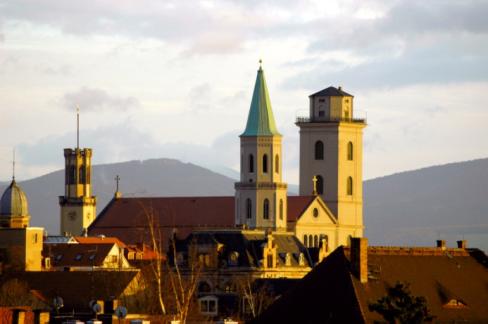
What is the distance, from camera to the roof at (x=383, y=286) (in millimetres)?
90750

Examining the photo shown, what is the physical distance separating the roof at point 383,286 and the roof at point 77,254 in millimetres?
74411

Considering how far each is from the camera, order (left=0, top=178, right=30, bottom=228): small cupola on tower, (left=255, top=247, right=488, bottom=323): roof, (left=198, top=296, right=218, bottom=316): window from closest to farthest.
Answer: (left=255, top=247, right=488, bottom=323): roof
(left=198, top=296, right=218, bottom=316): window
(left=0, top=178, right=30, bottom=228): small cupola on tower

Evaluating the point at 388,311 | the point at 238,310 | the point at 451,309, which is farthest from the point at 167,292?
the point at 388,311

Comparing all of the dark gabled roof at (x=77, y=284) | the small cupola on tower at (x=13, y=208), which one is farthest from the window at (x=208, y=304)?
the small cupola on tower at (x=13, y=208)

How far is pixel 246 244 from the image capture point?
182 metres

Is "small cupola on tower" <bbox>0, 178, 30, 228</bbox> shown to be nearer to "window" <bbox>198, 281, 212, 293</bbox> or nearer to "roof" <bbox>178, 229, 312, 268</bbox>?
"roof" <bbox>178, 229, 312, 268</bbox>

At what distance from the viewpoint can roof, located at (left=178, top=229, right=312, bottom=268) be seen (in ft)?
586

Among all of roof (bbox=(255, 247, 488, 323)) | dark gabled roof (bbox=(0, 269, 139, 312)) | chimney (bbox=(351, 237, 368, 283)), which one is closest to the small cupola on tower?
dark gabled roof (bbox=(0, 269, 139, 312))

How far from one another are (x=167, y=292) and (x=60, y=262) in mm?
40227

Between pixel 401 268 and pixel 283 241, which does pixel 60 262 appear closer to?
pixel 283 241

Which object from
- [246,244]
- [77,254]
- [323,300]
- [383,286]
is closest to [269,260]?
[246,244]

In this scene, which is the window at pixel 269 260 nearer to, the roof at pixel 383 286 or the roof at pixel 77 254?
the roof at pixel 77 254

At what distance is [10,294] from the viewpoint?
401ft

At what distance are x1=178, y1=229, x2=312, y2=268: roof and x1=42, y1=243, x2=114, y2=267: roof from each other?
6.76 meters
